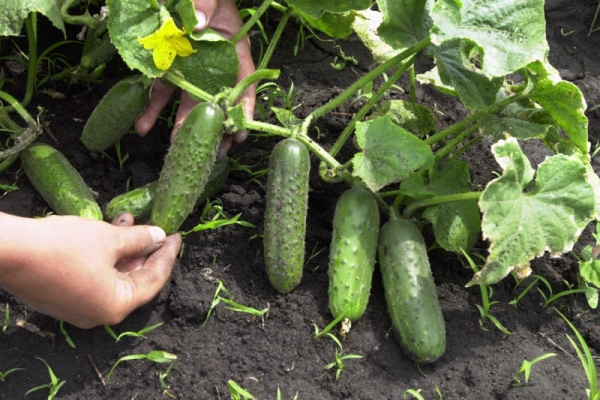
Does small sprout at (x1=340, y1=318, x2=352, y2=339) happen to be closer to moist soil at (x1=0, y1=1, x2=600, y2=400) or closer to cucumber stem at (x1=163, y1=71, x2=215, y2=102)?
moist soil at (x1=0, y1=1, x2=600, y2=400)

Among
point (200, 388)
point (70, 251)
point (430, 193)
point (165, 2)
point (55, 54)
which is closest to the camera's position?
point (70, 251)

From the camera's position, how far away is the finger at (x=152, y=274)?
8.66 ft

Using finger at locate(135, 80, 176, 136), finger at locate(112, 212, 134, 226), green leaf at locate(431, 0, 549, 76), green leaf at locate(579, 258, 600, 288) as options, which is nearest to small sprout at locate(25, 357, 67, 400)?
finger at locate(112, 212, 134, 226)

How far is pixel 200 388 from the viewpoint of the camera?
2.61 metres

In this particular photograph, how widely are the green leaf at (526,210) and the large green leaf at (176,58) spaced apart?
4.30ft

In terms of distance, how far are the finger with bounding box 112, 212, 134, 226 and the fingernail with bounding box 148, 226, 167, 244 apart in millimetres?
146

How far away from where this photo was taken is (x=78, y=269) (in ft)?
8.00

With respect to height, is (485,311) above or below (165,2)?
below

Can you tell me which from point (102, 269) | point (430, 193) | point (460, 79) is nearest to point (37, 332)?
point (102, 269)

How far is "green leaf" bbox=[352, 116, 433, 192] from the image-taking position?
8.93 feet

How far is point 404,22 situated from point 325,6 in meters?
0.36

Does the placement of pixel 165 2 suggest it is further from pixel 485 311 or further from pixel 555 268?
pixel 555 268

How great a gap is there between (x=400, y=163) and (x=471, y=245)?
56 cm

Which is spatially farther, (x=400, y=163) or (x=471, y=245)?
(x=471, y=245)
